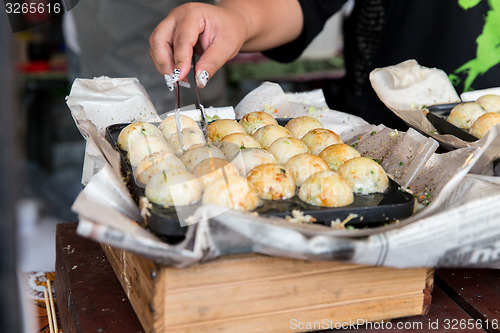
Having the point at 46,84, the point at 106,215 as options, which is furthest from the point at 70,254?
the point at 46,84

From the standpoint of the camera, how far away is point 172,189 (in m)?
1.06

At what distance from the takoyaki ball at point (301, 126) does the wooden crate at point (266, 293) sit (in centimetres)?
57

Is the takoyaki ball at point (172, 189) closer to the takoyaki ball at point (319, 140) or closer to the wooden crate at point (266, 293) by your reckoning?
the wooden crate at point (266, 293)

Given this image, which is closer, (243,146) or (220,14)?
(243,146)

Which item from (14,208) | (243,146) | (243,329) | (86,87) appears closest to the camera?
(14,208)

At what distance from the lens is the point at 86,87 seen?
5.64 ft

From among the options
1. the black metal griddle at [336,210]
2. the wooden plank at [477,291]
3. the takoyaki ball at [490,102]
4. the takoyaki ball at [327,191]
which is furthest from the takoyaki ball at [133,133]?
the takoyaki ball at [490,102]

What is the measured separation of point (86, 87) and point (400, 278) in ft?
3.82

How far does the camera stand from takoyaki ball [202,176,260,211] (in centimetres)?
104

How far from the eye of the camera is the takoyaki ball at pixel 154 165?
116 centimetres

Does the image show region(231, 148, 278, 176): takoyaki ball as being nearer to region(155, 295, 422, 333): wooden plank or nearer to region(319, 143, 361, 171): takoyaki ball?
region(319, 143, 361, 171): takoyaki ball

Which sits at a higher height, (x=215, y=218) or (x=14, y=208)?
(x=14, y=208)

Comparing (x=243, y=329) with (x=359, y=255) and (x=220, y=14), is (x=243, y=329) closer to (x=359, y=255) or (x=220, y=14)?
(x=359, y=255)

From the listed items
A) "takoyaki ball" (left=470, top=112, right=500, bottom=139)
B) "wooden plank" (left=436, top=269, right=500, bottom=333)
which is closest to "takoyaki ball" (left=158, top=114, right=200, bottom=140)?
"wooden plank" (left=436, top=269, right=500, bottom=333)
